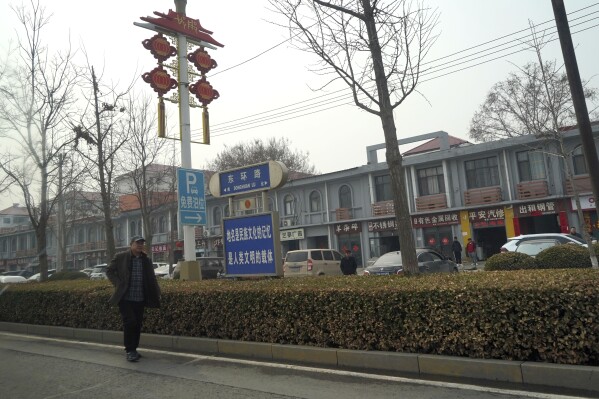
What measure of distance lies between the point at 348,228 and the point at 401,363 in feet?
92.4

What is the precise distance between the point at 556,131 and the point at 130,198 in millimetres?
42150

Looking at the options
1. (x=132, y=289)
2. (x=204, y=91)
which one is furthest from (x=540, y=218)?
(x=132, y=289)

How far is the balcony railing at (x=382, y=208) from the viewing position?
31438 millimetres

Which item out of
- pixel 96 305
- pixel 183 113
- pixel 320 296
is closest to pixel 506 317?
pixel 320 296

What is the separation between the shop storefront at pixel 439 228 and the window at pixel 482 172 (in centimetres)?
230

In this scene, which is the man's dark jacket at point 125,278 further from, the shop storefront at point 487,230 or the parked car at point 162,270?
the shop storefront at point 487,230

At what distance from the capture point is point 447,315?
539cm

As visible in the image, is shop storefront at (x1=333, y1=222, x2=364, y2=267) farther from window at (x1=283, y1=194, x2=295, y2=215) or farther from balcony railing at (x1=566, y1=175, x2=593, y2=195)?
balcony railing at (x1=566, y1=175, x2=593, y2=195)

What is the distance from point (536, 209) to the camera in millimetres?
26750

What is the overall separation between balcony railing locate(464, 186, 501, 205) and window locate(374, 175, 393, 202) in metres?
5.29

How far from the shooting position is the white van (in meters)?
18.9

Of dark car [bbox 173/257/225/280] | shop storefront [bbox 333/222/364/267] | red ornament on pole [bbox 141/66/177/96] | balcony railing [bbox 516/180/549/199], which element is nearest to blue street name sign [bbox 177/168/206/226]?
red ornament on pole [bbox 141/66/177/96]

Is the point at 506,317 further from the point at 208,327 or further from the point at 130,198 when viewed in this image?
the point at 130,198

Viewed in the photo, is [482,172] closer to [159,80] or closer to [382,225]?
[382,225]
